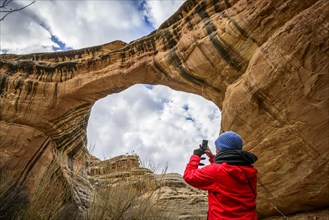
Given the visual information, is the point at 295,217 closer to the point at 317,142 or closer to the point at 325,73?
the point at 317,142

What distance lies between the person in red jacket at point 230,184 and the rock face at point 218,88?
70.5 inches

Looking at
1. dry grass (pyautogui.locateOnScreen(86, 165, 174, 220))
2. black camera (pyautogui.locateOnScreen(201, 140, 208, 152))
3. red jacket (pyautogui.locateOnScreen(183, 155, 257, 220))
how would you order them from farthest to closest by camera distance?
dry grass (pyautogui.locateOnScreen(86, 165, 174, 220)) → black camera (pyautogui.locateOnScreen(201, 140, 208, 152)) → red jacket (pyautogui.locateOnScreen(183, 155, 257, 220))

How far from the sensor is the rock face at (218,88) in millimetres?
4508

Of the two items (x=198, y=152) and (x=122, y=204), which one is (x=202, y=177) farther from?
(x=122, y=204)

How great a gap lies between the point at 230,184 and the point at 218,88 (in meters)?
3.59

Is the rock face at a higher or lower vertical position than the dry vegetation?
higher

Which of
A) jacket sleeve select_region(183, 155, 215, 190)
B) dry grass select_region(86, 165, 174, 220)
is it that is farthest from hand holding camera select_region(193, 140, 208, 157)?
dry grass select_region(86, 165, 174, 220)

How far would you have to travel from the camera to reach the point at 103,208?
18.1ft

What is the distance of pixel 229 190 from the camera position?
3.29m

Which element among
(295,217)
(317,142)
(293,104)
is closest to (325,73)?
(293,104)

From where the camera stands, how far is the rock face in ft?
14.8

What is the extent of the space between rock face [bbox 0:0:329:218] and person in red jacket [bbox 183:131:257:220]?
70.5 inches

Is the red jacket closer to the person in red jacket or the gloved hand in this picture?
the person in red jacket

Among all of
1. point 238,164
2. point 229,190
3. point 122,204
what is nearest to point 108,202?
point 122,204
